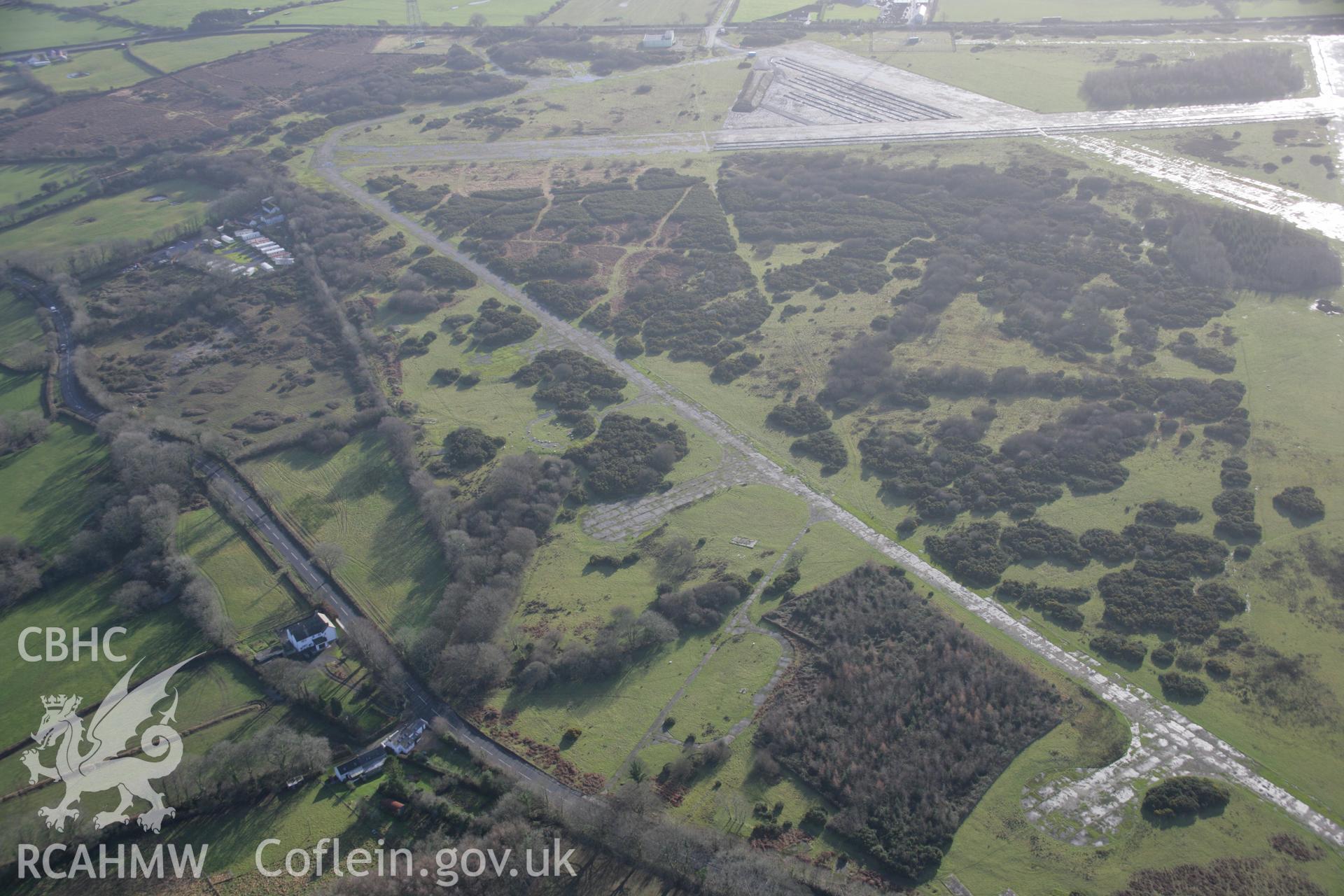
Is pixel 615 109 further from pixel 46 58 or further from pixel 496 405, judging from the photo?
pixel 46 58

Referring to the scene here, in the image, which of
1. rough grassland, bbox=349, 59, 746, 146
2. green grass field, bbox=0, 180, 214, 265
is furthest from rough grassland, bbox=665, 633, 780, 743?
rough grassland, bbox=349, 59, 746, 146

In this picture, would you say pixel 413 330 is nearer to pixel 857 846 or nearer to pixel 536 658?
pixel 536 658

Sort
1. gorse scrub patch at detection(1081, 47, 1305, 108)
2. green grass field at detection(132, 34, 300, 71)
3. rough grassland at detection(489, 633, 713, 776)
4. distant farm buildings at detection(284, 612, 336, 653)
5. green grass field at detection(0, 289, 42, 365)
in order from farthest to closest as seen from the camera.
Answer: green grass field at detection(132, 34, 300, 71) < gorse scrub patch at detection(1081, 47, 1305, 108) < green grass field at detection(0, 289, 42, 365) < distant farm buildings at detection(284, 612, 336, 653) < rough grassland at detection(489, 633, 713, 776)

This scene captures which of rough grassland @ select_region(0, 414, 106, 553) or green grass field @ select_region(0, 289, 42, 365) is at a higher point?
green grass field @ select_region(0, 289, 42, 365)

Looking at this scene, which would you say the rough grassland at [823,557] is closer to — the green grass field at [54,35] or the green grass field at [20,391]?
the green grass field at [20,391]

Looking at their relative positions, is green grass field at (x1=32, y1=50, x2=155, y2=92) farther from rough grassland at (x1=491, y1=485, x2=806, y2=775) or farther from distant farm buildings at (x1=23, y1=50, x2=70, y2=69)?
rough grassland at (x1=491, y1=485, x2=806, y2=775)

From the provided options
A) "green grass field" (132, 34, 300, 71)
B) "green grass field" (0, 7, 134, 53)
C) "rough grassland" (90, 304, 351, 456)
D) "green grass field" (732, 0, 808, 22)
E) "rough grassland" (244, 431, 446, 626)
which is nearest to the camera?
"rough grassland" (244, 431, 446, 626)
